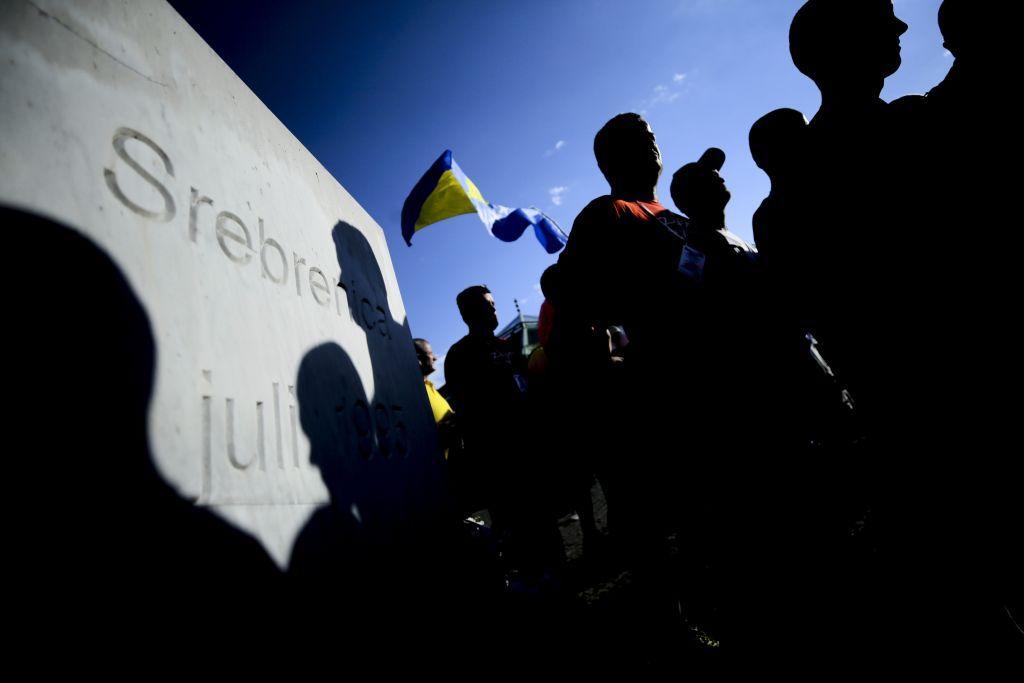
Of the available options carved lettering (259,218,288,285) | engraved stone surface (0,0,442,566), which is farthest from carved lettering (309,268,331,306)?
carved lettering (259,218,288,285)

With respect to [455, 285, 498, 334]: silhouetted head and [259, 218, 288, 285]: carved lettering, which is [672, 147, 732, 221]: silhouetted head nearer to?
[455, 285, 498, 334]: silhouetted head

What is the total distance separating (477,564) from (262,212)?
161cm

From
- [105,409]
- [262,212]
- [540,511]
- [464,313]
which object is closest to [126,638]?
[105,409]

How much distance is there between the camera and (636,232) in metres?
1.62

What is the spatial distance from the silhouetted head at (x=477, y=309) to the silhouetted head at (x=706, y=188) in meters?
1.50

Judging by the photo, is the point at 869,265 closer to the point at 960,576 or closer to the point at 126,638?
the point at 960,576

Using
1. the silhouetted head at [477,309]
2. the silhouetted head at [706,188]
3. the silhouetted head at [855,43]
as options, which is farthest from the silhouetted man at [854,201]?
the silhouetted head at [477,309]

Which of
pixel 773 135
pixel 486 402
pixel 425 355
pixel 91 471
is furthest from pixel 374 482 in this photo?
pixel 425 355

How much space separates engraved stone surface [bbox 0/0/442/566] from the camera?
25.2 inches

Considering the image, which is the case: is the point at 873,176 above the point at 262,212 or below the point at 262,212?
below

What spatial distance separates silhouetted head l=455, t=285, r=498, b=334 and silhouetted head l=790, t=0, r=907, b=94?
2.24 m

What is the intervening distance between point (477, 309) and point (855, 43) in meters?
2.38

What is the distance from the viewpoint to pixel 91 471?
563 mm

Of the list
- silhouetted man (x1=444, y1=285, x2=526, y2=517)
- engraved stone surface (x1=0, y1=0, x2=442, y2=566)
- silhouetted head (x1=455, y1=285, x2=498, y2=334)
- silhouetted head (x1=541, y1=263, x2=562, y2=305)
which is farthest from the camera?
silhouetted head (x1=455, y1=285, x2=498, y2=334)
